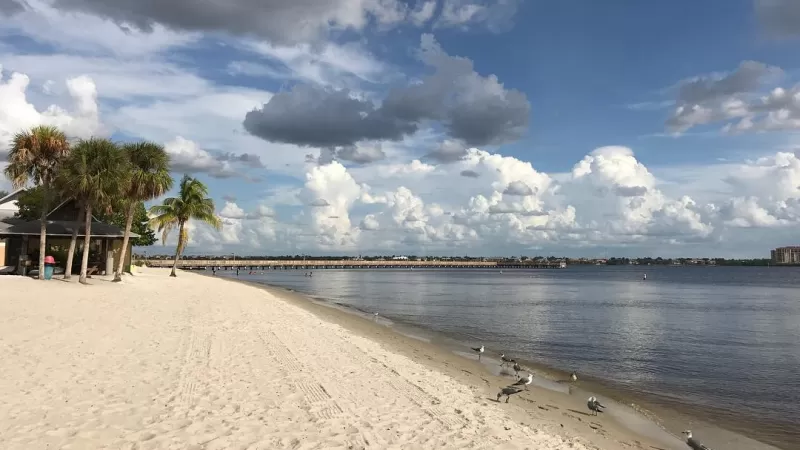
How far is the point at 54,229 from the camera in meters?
32.6

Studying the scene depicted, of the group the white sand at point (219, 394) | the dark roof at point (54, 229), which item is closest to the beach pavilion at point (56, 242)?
the dark roof at point (54, 229)

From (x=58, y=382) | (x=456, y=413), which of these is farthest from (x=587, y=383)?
(x=58, y=382)

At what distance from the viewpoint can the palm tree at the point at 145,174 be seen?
32.6 m

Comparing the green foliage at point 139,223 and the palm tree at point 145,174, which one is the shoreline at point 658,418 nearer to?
the palm tree at point 145,174

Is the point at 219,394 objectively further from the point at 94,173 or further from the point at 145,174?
the point at 145,174

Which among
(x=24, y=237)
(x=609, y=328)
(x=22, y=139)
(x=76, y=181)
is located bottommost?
(x=609, y=328)

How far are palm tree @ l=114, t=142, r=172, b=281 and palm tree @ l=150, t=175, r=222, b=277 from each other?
15007 mm

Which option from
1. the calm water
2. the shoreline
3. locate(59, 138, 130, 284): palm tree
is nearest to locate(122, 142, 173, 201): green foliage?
locate(59, 138, 130, 284): palm tree

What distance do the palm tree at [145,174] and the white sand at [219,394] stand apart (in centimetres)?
1728

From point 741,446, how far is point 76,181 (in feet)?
95.4

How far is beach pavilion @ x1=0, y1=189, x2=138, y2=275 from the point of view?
103ft

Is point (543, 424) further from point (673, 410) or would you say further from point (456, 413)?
point (673, 410)

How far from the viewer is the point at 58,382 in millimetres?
9008

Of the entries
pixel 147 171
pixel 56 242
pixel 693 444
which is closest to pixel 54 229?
pixel 56 242
